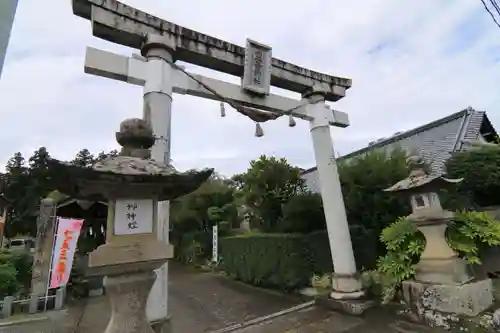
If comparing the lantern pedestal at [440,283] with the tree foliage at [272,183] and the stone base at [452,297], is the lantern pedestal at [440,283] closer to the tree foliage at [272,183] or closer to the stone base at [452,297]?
the stone base at [452,297]

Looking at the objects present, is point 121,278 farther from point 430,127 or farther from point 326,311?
point 430,127

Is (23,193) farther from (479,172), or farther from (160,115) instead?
(479,172)

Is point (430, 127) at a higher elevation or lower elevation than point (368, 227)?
higher

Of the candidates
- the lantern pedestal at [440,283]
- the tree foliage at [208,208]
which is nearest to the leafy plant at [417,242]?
the lantern pedestal at [440,283]

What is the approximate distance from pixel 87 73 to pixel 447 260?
6348 millimetres

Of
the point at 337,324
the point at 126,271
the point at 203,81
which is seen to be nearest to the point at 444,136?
the point at 337,324

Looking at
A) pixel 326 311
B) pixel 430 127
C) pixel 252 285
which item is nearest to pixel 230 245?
pixel 252 285

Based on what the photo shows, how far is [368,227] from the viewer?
325 inches

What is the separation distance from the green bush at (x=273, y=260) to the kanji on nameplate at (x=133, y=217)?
5871 millimetres

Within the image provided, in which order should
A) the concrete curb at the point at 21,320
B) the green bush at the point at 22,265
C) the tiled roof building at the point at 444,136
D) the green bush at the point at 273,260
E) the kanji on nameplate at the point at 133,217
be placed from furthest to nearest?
the green bush at the point at 22,265 → the tiled roof building at the point at 444,136 → the green bush at the point at 273,260 → the concrete curb at the point at 21,320 → the kanji on nameplate at the point at 133,217

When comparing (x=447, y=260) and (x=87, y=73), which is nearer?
(x=87, y=73)

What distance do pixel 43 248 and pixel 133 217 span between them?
853 cm

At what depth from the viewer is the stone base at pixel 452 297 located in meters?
4.36

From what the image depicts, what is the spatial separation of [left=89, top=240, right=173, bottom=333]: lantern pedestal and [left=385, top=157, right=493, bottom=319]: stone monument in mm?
4372
